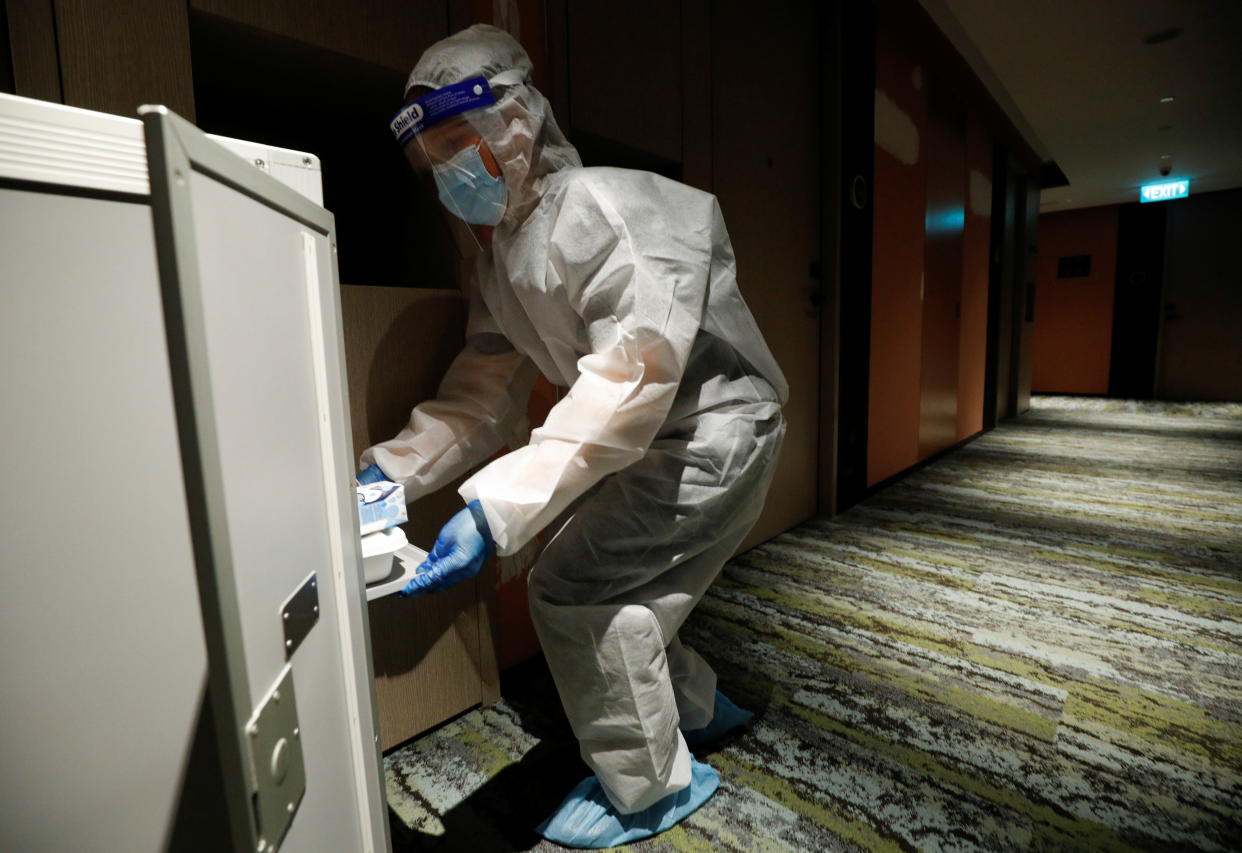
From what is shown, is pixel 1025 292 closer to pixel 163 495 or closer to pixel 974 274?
pixel 974 274

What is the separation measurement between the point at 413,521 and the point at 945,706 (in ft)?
4.55

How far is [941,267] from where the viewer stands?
170 inches

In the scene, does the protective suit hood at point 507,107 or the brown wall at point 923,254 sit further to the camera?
the brown wall at point 923,254

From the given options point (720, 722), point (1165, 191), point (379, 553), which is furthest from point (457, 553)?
point (1165, 191)

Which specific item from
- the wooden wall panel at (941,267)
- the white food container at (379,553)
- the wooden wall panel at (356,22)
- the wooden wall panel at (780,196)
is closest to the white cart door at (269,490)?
the white food container at (379,553)

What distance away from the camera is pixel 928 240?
13.2 feet

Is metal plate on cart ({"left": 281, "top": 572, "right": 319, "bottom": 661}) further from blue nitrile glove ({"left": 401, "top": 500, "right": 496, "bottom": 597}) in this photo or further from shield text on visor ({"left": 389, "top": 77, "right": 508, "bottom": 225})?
shield text on visor ({"left": 389, "top": 77, "right": 508, "bottom": 225})

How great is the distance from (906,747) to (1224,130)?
22.6 feet

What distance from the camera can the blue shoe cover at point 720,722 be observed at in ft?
4.90

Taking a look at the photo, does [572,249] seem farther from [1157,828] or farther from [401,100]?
[1157,828]

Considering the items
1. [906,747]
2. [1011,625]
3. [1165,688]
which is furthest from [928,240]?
[906,747]

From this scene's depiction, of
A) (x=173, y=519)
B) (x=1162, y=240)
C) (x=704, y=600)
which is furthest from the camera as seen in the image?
(x=1162, y=240)

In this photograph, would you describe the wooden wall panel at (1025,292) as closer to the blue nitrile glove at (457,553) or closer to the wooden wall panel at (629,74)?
the wooden wall panel at (629,74)

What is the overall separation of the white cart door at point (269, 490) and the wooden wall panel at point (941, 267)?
404cm
